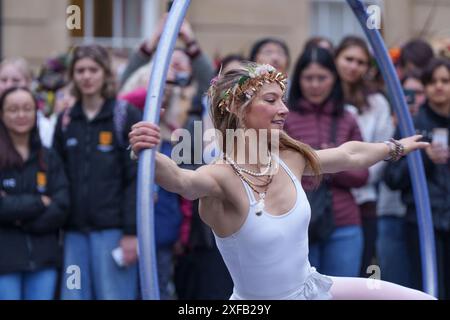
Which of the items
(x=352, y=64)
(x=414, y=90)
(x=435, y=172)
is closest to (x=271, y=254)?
(x=435, y=172)

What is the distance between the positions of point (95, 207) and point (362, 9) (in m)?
2.20

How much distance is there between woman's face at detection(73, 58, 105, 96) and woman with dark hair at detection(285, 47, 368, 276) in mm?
1259

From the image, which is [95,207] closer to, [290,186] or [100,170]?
[100,170]

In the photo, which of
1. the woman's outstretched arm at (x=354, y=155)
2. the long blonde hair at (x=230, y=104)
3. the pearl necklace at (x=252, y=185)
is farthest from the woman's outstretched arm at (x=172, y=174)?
the woman's outstretched arm at (x=354, y=155)

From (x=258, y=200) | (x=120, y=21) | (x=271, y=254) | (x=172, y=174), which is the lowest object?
(x=271, y=254)

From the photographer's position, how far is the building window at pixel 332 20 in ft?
49.7

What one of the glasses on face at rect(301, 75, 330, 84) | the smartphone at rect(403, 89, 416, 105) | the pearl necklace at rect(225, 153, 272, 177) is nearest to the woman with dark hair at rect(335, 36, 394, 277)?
the smartphone at rect(403, 89, 416, 105)

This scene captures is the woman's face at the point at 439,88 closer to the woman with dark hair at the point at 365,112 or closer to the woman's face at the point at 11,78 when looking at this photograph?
the woman with dark hair at the point at 365,112

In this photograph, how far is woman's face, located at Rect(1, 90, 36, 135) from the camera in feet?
22.9

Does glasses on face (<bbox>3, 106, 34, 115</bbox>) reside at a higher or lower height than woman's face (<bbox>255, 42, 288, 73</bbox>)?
lower

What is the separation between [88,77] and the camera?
7.06 metres

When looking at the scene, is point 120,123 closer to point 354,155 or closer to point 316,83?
point 316,83

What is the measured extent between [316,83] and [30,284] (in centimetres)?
228

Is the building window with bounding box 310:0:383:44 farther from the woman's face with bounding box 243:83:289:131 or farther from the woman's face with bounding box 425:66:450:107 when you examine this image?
the woman's face with bounding box 243:83:289:131
